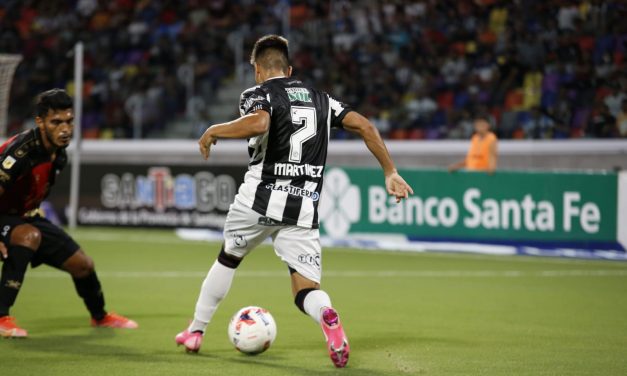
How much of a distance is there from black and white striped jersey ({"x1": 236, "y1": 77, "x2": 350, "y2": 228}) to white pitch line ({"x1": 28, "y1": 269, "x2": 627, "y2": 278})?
19.1 feet

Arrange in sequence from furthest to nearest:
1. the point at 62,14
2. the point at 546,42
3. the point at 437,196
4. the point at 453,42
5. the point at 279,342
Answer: the point at 62,14 → the point at 453,42 → the point at 546,42 → the point at 437,196 → the point at 279,342

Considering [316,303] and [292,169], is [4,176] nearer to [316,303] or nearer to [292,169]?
[292,169]

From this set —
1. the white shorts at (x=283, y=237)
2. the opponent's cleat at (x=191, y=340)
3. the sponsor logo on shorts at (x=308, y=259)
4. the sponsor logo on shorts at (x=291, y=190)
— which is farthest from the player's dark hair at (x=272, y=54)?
the opponent's cleat at (x=191, y=340)

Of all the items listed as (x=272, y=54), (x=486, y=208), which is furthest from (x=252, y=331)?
(x=486, y=208)

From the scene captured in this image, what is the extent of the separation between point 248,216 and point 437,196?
922 centimetres

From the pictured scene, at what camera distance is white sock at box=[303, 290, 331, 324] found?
20.8ft

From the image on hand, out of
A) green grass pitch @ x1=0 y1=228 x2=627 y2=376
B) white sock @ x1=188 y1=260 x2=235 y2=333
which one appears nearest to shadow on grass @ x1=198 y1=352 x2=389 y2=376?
green grass pitch @ x1=0 y1=228 x2=627 y2=376

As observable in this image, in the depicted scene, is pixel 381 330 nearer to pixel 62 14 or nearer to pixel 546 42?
pixel 546 42

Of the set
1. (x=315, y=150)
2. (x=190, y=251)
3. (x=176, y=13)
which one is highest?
(x=176, y=13)

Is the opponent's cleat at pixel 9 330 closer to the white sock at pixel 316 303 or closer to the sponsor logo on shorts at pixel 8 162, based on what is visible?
the sponsor logo on shorts at pixel 8 162

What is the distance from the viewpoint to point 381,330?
27.0 ft

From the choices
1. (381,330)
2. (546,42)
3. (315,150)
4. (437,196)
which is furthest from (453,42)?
(315,150)

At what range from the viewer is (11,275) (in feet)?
25.5

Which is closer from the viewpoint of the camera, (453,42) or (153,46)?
(453,42)
